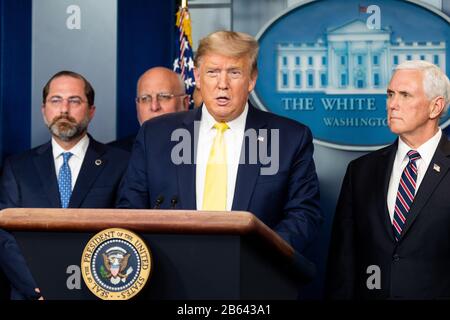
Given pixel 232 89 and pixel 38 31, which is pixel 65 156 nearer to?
pixel 38 31

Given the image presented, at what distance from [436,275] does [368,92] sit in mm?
1422

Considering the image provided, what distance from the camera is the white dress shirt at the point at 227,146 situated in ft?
10.8

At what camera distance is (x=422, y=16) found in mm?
4930

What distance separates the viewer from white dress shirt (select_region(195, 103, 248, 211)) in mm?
3305

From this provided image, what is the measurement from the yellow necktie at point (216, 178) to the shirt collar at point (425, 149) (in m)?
1.00

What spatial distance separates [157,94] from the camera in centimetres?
476

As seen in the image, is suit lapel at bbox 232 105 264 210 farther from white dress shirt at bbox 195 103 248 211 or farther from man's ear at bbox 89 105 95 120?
man's ear at bbox 89 105 95 120

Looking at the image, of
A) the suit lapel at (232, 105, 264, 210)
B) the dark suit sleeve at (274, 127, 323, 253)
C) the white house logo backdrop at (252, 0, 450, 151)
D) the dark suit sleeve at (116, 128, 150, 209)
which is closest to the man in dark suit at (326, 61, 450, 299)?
the dark suit sleeve at (274, 127, 323, 253)

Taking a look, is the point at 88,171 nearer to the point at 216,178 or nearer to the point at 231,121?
the point at 231,121

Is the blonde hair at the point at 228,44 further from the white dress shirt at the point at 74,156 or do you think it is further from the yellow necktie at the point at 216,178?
the white dress shirt at the point at 74,156

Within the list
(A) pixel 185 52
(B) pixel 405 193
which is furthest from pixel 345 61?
(B) pixel 405 193

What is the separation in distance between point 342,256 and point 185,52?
1606mm

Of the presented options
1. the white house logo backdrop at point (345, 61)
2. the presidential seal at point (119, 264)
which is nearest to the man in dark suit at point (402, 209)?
the white house logo backdrop at point (345, 61)

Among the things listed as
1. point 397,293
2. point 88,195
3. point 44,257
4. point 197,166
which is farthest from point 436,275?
point 44,257
